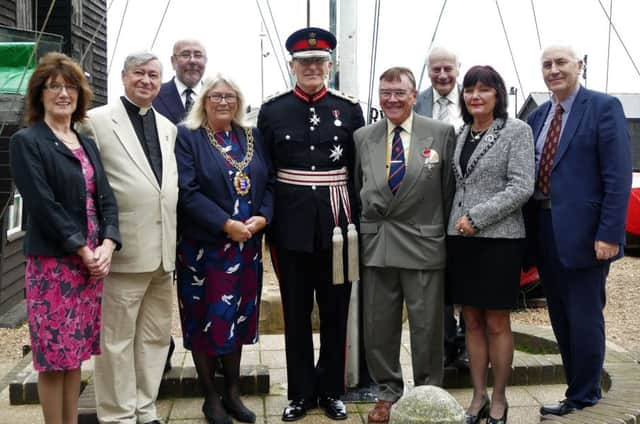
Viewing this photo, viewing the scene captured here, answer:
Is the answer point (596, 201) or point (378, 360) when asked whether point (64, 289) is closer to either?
point (378, 360)

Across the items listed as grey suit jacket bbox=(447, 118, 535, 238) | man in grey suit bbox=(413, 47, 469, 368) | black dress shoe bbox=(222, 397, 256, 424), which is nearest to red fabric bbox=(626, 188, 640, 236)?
man in grey suit bbox=(413, 47, 469, 368)

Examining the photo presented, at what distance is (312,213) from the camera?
3762 millimetres

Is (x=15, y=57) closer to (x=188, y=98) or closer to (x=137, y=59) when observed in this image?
(x=188, y=98)

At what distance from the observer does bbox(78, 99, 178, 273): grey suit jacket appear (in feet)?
11.2

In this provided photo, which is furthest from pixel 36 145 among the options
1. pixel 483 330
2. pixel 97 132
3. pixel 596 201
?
pixel 596 201

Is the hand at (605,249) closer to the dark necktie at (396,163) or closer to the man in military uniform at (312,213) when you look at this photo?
the dark necktie at (396,163)

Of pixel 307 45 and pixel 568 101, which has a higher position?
pixel 307 45

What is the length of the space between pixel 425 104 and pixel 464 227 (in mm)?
1143

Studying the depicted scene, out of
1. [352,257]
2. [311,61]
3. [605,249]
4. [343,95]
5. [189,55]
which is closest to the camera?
[605,249]

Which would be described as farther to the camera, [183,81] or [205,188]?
[183,81]

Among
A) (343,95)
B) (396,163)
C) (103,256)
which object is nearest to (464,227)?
(396,163)

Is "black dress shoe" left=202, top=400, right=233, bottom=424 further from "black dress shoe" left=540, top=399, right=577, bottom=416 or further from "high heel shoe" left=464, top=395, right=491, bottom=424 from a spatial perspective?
"black dress shoe" left=540, top=399, right=577, bottom=416

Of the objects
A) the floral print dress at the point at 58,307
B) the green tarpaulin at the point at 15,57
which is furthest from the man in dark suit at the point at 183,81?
the green tarpaulin at the point at 15,57

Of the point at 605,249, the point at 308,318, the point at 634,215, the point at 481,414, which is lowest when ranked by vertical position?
the point at 634,215
